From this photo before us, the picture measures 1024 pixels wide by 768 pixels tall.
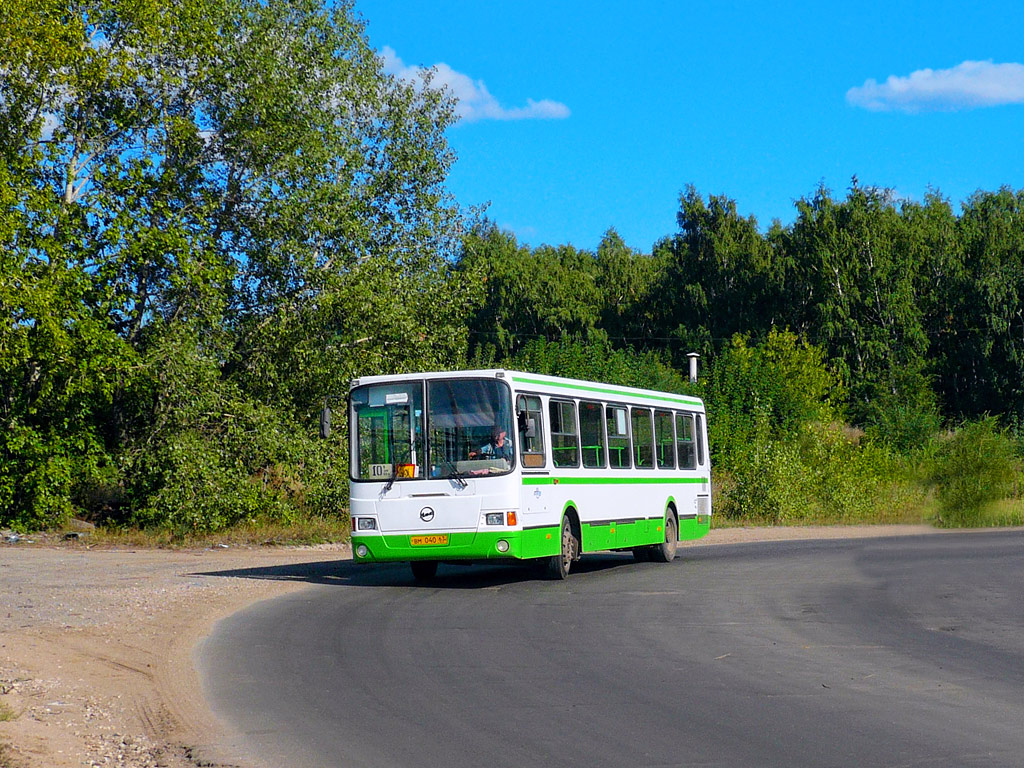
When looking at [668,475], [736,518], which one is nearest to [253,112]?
[668,475]

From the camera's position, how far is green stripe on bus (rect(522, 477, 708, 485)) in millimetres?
18969

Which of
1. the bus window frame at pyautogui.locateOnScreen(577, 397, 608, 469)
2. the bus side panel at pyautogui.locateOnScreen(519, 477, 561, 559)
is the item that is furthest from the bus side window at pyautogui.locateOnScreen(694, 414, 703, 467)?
the bus side panel at pyautogui.locateOnScreen(519, 477, 561, 559)

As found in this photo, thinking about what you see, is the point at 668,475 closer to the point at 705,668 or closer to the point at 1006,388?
the point at 705,668

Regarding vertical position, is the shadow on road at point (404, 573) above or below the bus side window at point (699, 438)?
below

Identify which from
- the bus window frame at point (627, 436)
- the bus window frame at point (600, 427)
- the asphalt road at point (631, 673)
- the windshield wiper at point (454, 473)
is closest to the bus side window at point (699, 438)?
the bus window frame at point (627, 436)

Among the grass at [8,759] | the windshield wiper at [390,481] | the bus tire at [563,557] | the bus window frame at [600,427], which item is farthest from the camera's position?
the bus window frame at [600,427]

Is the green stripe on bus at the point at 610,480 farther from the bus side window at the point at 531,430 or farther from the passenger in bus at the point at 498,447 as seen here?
the passenger in bus at the point at 498,447

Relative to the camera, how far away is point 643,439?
2327cm

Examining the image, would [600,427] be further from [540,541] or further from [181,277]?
[181,277]

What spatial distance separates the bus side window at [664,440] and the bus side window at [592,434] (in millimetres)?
2731

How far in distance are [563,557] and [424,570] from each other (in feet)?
7.60

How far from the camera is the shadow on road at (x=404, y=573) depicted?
20.2 metres

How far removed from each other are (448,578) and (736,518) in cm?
2032

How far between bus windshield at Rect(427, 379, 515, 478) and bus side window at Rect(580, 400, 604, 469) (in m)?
2.52
